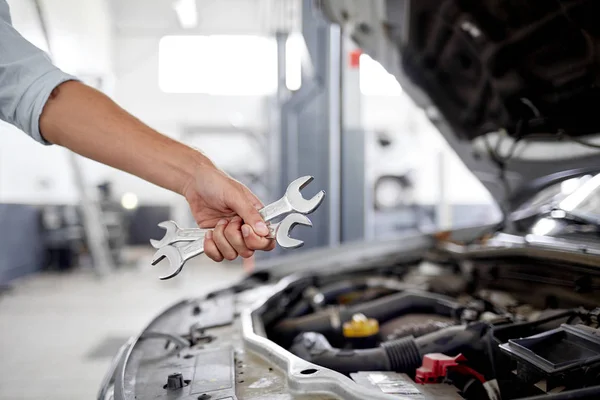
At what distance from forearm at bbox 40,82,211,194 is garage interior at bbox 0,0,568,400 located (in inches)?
6.1

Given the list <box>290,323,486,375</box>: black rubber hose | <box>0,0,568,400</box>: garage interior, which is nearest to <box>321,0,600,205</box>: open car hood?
<box>0,0,568,400</box>: garage interior

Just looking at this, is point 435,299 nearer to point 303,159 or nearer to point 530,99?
point 530,99

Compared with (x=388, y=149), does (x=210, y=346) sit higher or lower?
lower

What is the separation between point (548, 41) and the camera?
1359 mm

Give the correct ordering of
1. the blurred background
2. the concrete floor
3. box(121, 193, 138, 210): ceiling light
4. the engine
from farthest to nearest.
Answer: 1. box(121, 193, 138, 210): ceiling light
2. the blurred background
3. the concrete floor
4. the engine

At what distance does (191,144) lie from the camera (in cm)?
114

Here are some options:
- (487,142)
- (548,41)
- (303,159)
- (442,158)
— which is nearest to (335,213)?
(303,159)

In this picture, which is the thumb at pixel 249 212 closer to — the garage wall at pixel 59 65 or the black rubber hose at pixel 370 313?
the black rubber hose at pixel 370 313

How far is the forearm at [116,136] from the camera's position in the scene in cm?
94

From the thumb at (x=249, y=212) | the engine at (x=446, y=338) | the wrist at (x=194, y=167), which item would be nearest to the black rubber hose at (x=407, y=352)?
the engine at (x=446, y=338)

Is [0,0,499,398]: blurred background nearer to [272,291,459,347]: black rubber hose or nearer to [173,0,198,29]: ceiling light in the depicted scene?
[173,0,198,29]: ceiling light

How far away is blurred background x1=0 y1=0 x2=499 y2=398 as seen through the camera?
3076 millimetres

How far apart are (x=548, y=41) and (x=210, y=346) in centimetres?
120

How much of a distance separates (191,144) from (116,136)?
21 centimetres
